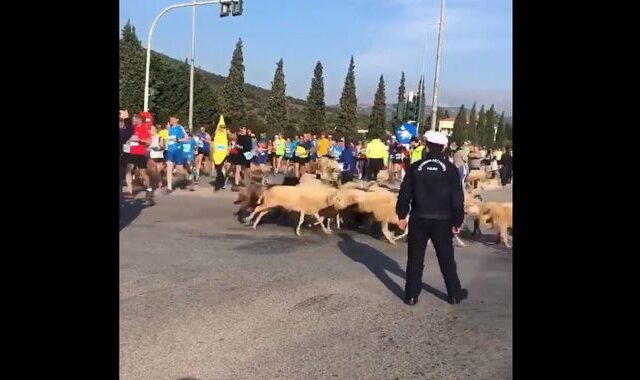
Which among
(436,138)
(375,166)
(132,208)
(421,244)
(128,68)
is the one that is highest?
(128,68)

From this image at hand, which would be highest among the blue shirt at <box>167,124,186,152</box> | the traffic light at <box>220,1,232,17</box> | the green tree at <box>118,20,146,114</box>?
the traffic light at <box>220,1,232,17</box>

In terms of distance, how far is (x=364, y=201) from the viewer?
10.4 metres

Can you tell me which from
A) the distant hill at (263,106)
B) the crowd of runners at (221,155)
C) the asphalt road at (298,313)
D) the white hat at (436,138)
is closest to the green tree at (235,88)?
the distant hill at (263,106)

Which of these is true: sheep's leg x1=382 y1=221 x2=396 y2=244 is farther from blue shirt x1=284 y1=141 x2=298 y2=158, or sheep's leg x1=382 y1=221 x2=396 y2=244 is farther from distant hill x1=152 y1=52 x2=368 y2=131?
distant hill x1=152 y1=52 x2=368 y2=131

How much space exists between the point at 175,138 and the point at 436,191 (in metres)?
10.4

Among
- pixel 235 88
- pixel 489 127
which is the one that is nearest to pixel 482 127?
pixel 489 127

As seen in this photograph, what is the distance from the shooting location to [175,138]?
603 inches

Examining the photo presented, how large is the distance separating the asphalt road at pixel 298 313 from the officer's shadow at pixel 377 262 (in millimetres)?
15

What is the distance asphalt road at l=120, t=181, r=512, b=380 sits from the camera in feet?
14.7

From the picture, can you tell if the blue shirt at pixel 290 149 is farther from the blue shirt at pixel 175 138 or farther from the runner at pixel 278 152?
the blue shirt at pixel 175 138

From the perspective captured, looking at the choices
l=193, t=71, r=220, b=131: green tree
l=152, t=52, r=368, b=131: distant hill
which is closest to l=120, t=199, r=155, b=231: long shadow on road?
l=193, t=71, r=220, b=131: green tree

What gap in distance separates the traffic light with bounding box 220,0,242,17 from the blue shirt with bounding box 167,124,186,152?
5.17 meters

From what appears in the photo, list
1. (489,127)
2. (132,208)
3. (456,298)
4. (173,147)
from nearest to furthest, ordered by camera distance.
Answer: (456,298), (132,208), (173,147), (489,127)

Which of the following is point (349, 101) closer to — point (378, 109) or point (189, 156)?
point (378, 109)
